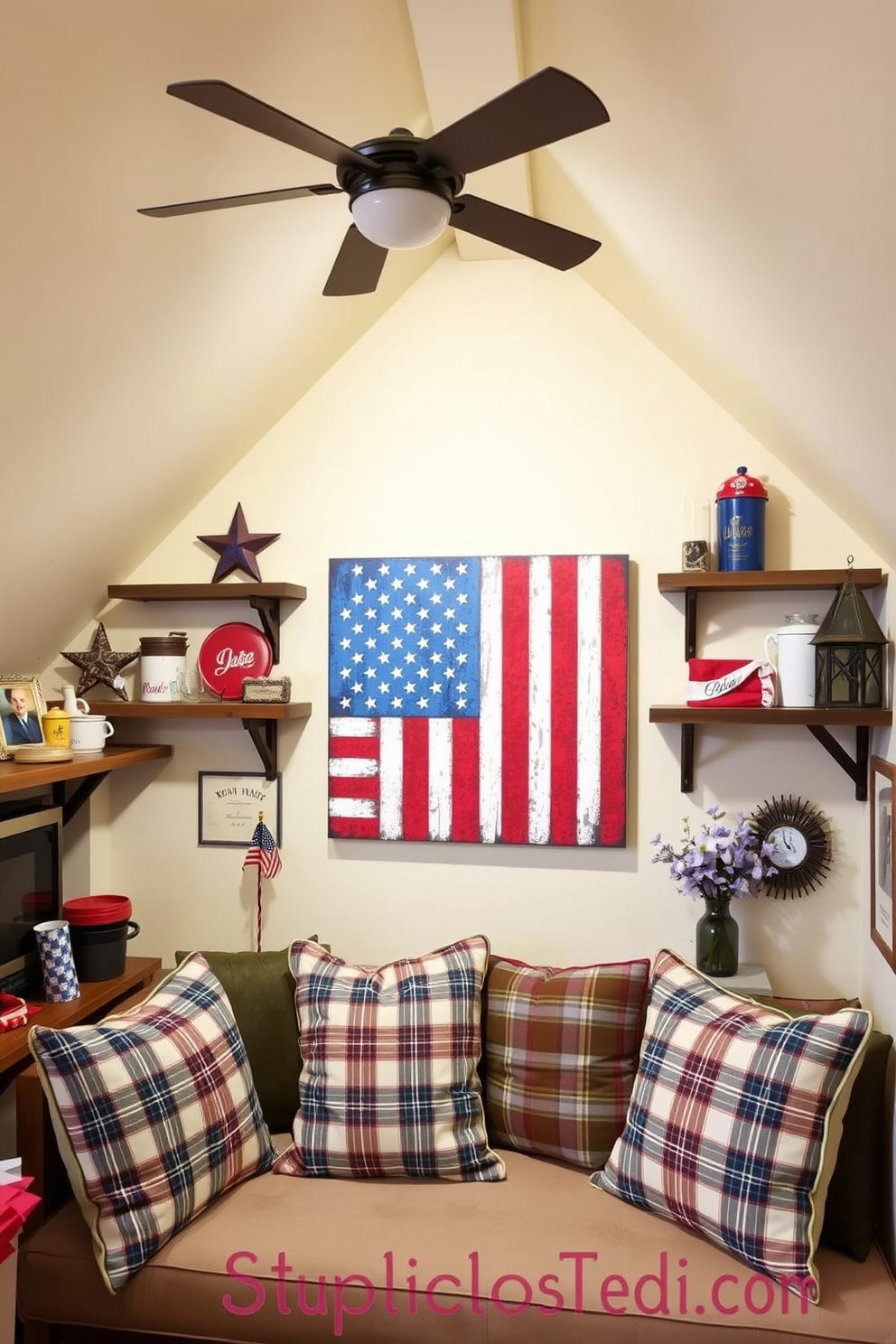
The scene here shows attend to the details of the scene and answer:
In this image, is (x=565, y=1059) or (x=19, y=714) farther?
(x=19, y=714)

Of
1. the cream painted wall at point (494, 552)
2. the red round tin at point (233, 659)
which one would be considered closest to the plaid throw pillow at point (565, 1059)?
the cream painted wall at point (494, 552)

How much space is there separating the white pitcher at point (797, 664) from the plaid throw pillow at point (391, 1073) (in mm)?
1034

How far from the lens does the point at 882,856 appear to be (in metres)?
2.38

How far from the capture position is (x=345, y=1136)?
2285 mm

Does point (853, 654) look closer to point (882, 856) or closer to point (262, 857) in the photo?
point (882, 856)

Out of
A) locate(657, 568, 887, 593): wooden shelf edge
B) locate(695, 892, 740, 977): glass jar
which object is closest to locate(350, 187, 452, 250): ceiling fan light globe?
locate(657, 568, 887, 593): wooden shelf edge

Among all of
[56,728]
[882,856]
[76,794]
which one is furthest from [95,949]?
[882,856]

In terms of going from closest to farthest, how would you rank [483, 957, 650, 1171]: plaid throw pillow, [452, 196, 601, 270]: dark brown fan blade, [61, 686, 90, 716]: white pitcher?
1. [452, 196, 601, 270]: dark brown fan blade
2. [483, 957, 650, 1171]: plaid throw pillow
3. [61, 686, 90, 716]: white pitcher

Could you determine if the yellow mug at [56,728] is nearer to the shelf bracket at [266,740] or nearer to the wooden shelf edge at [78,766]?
the wooden shelf edge at [78,766]

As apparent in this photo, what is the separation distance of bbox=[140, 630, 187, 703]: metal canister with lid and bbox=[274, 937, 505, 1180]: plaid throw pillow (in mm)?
910

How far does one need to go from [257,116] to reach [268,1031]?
2.04 m

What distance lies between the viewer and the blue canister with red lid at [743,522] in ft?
8.43

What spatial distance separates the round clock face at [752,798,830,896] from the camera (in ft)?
8.57

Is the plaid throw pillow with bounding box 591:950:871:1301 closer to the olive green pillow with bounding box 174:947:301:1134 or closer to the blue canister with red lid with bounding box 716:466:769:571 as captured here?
the olive green pillow with bounding box 174:947:301:1134
